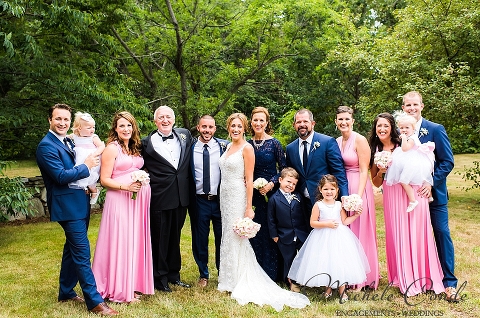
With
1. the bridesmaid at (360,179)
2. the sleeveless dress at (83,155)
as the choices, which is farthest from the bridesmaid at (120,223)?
the bridesmaid at (360,179)

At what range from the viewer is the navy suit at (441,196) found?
5184mm

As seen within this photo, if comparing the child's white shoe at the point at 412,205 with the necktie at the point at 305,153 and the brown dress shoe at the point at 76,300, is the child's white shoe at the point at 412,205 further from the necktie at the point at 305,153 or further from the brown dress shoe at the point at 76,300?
the brown dress shoe at the point at 76,300

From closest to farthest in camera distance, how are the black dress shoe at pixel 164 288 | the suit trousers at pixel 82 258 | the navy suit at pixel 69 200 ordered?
1. the navy suit at pixel 69 200
2. the suit trousers at pixel 82 258
3. the black dress shoe at pixel 164 288

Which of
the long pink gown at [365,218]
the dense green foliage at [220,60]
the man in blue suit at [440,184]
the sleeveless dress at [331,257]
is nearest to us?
the sleeveless dress at [331,257]

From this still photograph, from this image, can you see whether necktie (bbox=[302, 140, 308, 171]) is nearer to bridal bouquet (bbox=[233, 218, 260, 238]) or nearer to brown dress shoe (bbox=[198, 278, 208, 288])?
bridal bouquet (bbox=[233, 218, 260, 238])

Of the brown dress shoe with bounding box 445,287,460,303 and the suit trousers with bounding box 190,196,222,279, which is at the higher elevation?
the suit trousers with bounding box 190,196,222,279

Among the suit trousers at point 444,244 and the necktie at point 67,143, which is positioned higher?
the necktie at point 67,143

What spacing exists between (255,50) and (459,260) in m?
8.77

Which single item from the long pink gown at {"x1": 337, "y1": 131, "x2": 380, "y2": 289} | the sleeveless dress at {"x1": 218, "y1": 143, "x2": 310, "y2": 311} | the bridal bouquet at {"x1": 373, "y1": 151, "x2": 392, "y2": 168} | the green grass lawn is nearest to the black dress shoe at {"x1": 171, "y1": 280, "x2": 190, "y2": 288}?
the green grass lawn

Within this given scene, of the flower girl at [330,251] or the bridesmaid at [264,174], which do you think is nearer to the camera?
the flower girl at [330,251]

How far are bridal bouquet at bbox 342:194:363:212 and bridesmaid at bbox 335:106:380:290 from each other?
282mm

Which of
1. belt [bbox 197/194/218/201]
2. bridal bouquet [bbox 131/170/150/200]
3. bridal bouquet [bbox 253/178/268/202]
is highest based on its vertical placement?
bridal bouquet [bbox 131/170/150/200]

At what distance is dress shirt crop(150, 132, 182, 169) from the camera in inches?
220

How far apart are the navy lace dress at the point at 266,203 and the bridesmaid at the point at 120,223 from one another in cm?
143
